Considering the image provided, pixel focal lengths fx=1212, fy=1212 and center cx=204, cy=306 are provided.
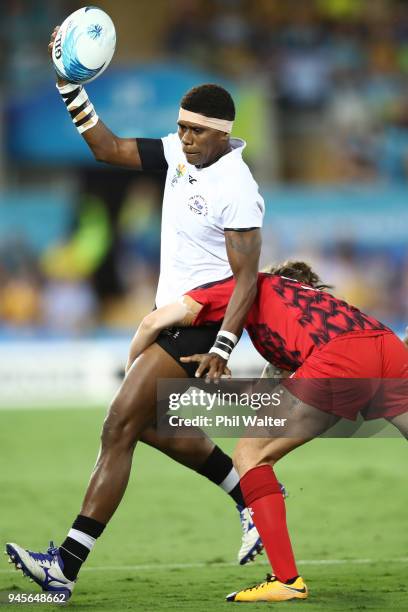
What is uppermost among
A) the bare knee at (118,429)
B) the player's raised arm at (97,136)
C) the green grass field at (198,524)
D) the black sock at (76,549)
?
the player's raised arm at (97,136)

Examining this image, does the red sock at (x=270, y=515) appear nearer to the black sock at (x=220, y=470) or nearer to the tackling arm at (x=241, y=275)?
the tackling arm at (x=241, y=275)

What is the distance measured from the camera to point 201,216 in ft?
18.9

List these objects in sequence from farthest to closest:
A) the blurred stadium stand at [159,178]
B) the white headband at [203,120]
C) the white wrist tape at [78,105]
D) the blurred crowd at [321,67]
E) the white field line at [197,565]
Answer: the blurred crowd at [321,67]
the blurred stadium stand at [159,178]
the white field line at [197,565]
the white wrist tape at [78,105]
the white headband at [203,120]

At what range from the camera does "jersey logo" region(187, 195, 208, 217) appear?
5.75 meters

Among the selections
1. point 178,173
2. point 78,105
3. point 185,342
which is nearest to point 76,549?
point 185,342

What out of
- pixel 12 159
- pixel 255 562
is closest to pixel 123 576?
pixel 255 562

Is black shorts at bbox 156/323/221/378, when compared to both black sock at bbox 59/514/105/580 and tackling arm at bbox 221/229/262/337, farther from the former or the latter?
black sock at bbox 59/514/105/580

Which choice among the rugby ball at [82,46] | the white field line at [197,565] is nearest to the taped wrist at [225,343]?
the rugby ball at [82,46]

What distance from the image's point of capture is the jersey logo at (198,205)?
18.9 feet

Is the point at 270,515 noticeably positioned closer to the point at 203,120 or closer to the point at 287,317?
the point at 287,317

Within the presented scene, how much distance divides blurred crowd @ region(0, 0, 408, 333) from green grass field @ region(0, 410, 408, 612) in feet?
16.2

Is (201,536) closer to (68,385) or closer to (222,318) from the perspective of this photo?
(222,318)

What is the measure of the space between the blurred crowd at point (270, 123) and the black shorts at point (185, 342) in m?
11.1

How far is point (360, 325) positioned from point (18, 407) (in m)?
9.95
